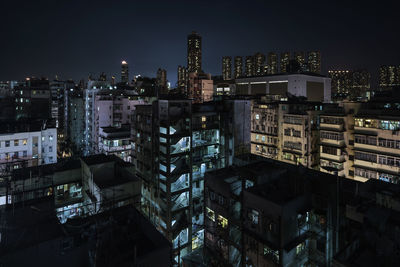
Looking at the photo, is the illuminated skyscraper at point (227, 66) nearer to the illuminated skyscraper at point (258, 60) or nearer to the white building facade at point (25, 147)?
the illuminated skyscraper at point (258, 60)

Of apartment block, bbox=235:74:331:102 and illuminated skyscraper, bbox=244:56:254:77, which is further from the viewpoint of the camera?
illuminated skyscraper, bbox=244:56:254:77

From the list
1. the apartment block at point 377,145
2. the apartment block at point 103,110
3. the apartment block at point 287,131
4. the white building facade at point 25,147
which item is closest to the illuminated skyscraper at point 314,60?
the apartment block at point 287,131

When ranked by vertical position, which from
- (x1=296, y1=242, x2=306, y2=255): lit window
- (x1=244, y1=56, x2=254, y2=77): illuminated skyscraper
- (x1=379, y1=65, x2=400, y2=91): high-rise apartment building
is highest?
(x1=244, y1=56, x2=254, y2=77): illuminated skyscraper

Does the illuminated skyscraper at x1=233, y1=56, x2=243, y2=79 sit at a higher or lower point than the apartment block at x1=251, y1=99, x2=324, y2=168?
higher

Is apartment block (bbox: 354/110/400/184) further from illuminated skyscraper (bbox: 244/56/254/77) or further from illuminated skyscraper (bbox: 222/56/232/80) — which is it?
illuminated skyscraper (bbox: 222/56/232/80)

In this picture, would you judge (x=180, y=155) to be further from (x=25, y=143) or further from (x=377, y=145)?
(x=25, y=143)

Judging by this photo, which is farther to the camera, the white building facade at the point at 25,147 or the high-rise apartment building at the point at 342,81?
the high-rise apartment building at the point at 342,81

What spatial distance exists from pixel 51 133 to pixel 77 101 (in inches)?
1249

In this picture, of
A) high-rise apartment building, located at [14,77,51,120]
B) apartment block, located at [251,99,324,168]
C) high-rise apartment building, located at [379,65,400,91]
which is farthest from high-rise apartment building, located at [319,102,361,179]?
high-rise apartment building, located at [379,65,400,91]

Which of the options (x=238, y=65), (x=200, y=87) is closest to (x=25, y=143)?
(x=200, y=87)

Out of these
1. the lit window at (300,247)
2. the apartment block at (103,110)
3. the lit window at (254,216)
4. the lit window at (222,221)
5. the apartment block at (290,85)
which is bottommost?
the lit window at (300,247)

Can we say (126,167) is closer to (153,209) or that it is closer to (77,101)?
(153,209)

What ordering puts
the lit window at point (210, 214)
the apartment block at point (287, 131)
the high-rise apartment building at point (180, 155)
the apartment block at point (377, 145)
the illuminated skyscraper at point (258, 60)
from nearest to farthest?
the lit window at point (210, 214) → the apartment block at point (377, 145) → the high-rise apartment building at point (180, 155) → the apartment block at point (287, 131) → the illuminated skyscraper at point (258, 60)

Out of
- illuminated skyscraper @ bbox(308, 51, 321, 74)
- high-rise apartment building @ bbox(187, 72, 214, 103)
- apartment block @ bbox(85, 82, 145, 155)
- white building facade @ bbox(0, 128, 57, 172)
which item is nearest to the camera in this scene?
white building facade @ bbox(0, 128, 57, 172)
